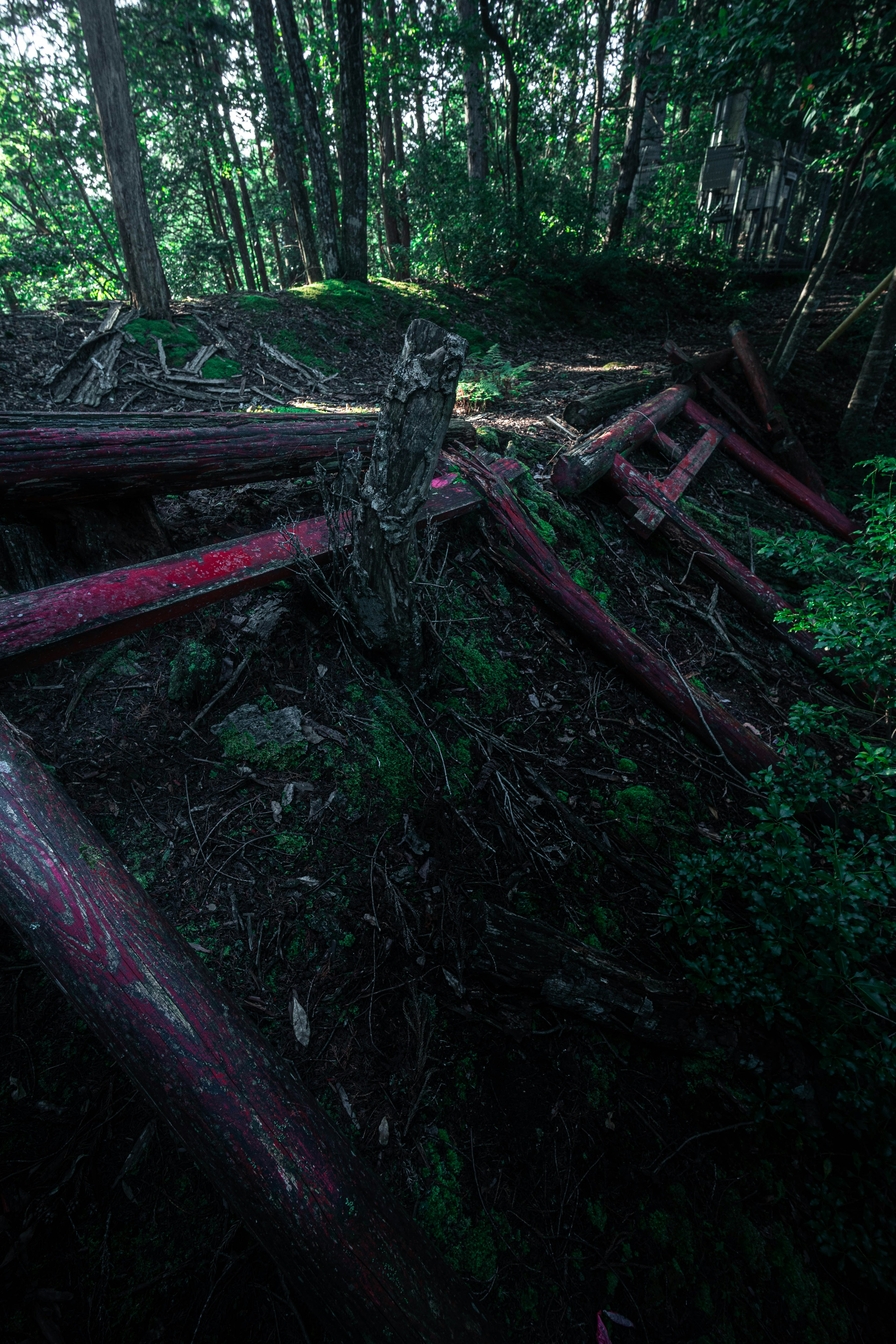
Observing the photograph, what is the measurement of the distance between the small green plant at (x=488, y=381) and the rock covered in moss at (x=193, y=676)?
13.0ft

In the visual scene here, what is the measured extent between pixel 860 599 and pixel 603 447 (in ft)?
8.31

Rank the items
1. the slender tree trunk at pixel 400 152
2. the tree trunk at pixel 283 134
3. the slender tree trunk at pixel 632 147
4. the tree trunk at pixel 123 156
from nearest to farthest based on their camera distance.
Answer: the tree trunk at pixel 123 156
the tree trunk at pixel 283 134
the slender tree trunk at pixel 632 147
the slender tree trunk at pixel 400 152

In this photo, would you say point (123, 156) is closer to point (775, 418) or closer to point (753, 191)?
point (775, 418)

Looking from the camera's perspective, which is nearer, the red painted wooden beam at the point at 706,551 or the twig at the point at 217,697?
the twig at the point at 217,697

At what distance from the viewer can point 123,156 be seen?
6.37 meters

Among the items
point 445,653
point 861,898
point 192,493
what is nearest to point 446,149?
point 192,493

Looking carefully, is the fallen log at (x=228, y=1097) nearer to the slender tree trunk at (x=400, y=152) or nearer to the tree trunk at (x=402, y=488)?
the tree trunk at (x=402, y=488)

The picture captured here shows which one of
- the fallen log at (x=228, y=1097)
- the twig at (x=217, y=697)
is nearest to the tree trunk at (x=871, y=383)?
the twig at (x=217, y=697)

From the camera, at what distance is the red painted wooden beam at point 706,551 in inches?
175

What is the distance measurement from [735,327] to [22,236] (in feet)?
57.2

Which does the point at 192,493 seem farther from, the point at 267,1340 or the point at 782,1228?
the point at 782,1228

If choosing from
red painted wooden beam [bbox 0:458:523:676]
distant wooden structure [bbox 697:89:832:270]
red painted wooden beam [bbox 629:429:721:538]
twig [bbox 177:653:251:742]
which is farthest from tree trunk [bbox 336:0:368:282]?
distant wooden structure [bbox 697:89:832:270]

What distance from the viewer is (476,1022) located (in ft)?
6.52

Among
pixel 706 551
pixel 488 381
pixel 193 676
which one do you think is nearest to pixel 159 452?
pixel 193 676
